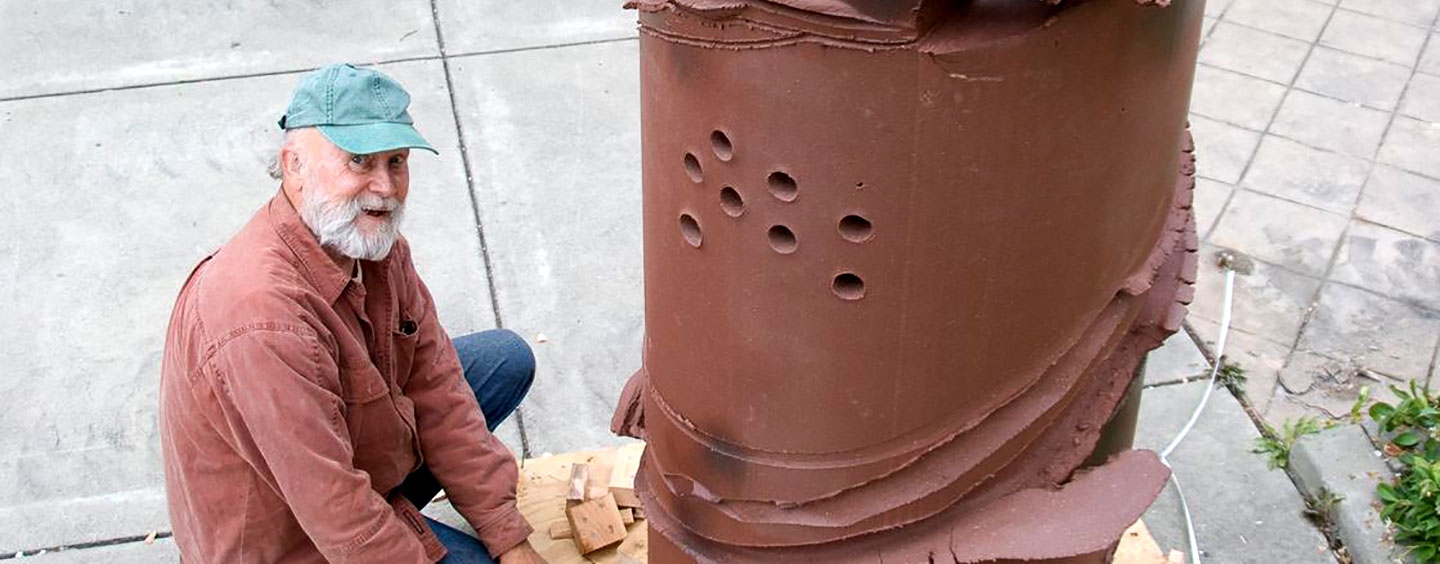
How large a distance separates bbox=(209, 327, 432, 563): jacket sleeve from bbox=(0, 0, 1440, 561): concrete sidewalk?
1.08 metres

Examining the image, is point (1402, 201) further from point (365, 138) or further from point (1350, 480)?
point (365, 138)

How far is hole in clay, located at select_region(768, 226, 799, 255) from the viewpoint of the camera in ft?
5.65

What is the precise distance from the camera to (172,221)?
14.6 feet

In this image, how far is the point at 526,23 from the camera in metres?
5.57

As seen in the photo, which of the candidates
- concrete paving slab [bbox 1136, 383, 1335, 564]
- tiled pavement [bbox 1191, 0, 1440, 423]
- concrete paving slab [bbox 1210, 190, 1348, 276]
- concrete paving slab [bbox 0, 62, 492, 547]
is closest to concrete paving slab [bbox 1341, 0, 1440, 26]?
tiled pavement [bbox 1191, 0, 1440, 423]

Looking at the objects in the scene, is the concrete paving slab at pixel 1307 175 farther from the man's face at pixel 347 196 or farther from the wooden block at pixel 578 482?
the man's face at pixel 347 196

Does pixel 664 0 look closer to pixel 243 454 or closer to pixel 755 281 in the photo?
pixel 755 281

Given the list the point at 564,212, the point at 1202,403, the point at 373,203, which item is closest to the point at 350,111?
Answer: the point at 373,203

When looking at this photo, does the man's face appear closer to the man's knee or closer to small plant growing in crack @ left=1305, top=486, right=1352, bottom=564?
the man's knee

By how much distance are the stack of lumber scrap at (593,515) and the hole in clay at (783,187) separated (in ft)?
4.94

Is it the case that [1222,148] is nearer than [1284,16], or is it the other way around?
[1222,148]

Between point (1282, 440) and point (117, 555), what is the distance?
300cm

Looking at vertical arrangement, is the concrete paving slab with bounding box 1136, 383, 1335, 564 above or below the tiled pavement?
below

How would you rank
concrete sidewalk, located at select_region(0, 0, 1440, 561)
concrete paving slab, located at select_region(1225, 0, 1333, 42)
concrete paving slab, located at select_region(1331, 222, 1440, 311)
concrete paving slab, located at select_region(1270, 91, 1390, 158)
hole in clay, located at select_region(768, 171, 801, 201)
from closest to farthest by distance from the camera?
hole in clay, located at select_region(768, 171, 801, 201) < concrete sidewalk, located at select_region(0, 0, 1440, 561) < concrete paving slab, located at select_region(1331, 222, 1440, 311) < concrete paving slab, located at select_region(1270, 91, 1390, 158) < concrete paving slab, located at select_region(1225, 0, 1333, 42)
